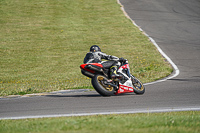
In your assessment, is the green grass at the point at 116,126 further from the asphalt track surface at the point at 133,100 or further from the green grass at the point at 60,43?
the green grass at the point at 60,43

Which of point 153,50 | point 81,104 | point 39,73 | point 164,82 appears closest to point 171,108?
point 81,104

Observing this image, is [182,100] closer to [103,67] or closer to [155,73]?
[103,67]

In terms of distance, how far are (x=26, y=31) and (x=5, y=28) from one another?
8.50ft

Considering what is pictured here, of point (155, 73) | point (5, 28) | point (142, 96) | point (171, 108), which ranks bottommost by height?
point (5, 28)

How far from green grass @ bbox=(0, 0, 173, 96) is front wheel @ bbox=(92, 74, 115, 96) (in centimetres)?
305

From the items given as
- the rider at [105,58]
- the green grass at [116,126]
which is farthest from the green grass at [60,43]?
the green grass at [116,126]

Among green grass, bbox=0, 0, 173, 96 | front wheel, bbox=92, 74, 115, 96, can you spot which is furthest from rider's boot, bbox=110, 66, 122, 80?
green grass, bbox=0, 0, 173, 96

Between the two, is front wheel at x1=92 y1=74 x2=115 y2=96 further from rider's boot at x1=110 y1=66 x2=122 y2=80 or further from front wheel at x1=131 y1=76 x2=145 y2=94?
front wheel at x1=131 y1=76 x2=145 y2=94

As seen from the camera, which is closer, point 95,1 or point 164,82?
point 164,82

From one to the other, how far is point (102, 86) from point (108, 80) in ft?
0.82

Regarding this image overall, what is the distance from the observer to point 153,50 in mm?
20312

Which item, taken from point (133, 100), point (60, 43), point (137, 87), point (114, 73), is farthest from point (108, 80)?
point (60, 43)

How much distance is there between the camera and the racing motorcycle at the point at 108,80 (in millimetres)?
8422

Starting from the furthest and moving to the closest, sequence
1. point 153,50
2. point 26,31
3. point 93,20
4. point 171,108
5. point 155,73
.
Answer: point 93,20 < point 26,31 < point 153,50 < point 155,73 < point 171,108
